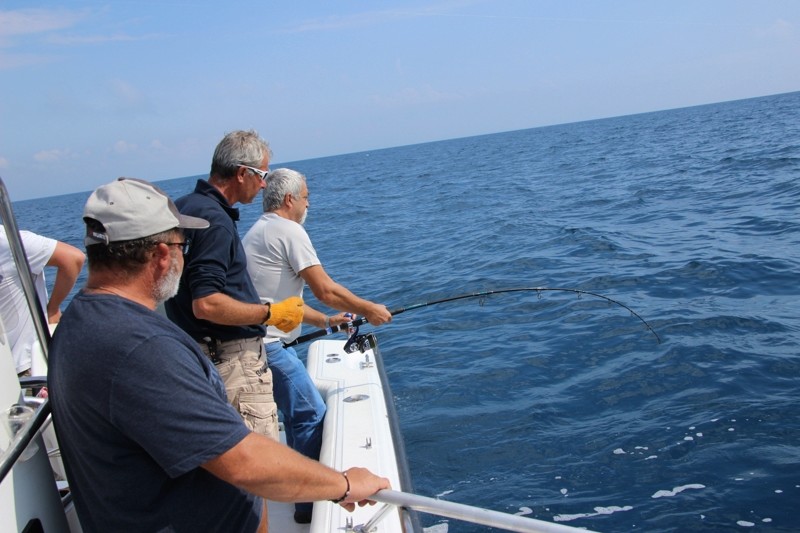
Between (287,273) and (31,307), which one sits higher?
(31,307)

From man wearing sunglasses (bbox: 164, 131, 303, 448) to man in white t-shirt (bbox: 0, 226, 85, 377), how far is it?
52 cm

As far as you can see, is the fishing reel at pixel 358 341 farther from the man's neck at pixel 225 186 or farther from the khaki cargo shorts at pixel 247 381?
the man's neck at pixel 225 186

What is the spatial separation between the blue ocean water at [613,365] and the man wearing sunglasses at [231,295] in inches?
63.0

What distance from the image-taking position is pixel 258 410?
270cm

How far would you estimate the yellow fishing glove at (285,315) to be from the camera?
2.71 metres

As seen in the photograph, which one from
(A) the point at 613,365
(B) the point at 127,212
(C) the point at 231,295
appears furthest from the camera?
(A) the point at 613,365

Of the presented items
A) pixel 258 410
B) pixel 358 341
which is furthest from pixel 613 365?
pixel 258 410

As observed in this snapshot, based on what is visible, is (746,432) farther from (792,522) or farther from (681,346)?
(681,346)

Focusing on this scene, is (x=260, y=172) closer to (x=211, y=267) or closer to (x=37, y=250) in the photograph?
(x=211, y=267)

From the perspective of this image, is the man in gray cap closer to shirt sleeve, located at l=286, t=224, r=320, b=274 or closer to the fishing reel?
shirt sleeve, located at l=286, t=224, r=320, b=274

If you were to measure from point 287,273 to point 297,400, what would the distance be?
0.61 m

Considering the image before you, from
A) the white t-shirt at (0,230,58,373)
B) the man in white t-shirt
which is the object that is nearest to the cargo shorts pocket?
the man in white t-shirt

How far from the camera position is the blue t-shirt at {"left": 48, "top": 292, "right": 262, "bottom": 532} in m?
1.39

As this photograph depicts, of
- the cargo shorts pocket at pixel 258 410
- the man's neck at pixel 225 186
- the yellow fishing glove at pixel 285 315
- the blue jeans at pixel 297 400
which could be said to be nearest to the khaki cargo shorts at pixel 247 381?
the cargo shorts pocket at pixel 258 410
